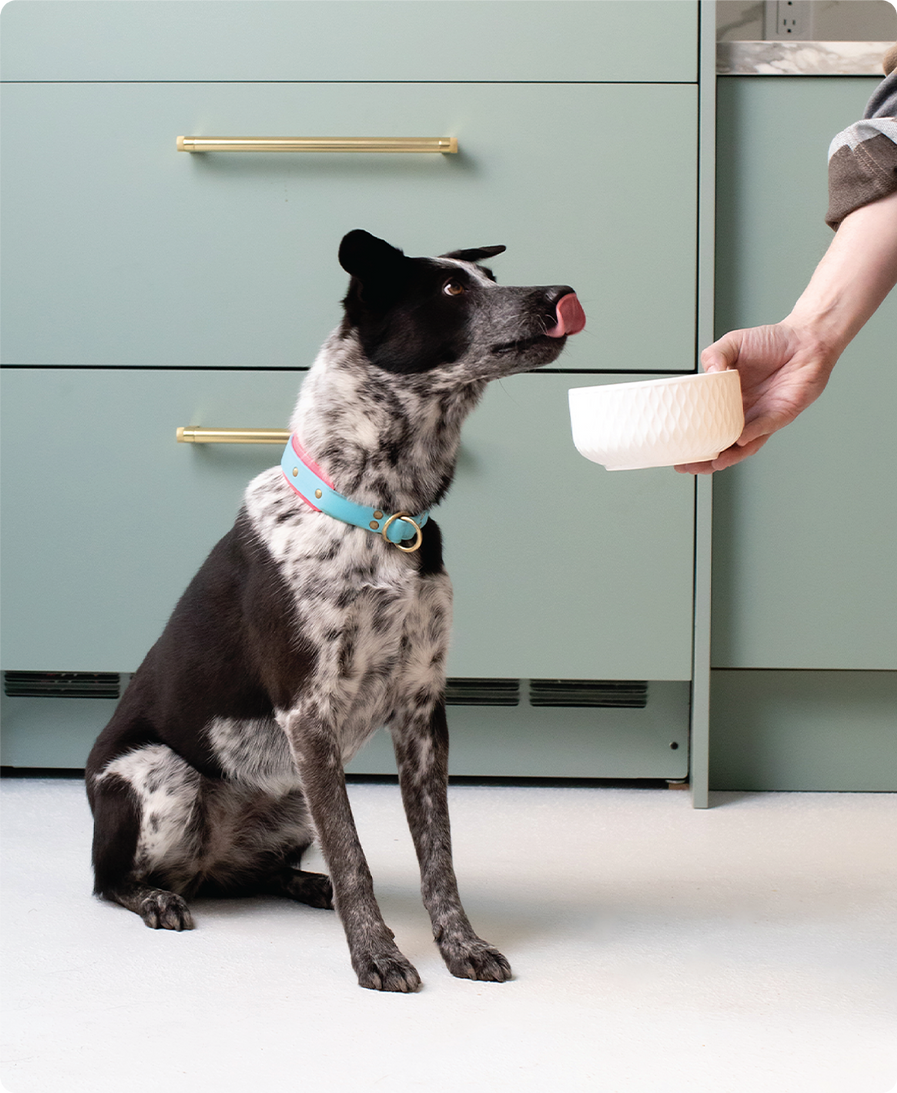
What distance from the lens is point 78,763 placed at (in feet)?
6.60

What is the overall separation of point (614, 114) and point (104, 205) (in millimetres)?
872

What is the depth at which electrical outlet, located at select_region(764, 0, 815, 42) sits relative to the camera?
230 cm

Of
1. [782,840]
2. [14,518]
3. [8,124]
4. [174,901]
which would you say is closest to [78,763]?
[14,518]

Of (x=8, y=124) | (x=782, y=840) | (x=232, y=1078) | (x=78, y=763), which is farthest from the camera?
(x=78, y=763)

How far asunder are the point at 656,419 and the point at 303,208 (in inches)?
40.8

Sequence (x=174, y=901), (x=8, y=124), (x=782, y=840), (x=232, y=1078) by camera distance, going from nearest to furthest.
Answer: (x=232, y=1078) → (x=174, y=901) → (x=782, y=840) → (x=8, y=124)

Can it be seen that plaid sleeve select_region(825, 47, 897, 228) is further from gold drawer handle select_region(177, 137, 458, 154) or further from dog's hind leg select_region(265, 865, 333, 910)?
dog's hind leg select_region(265, 865, 333, 910)

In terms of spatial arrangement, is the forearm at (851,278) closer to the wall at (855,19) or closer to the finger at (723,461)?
the finger at (723,461)

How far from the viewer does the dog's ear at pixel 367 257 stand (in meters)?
1.19

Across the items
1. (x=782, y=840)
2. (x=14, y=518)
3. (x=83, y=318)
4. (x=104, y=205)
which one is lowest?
(x=782, y=840)

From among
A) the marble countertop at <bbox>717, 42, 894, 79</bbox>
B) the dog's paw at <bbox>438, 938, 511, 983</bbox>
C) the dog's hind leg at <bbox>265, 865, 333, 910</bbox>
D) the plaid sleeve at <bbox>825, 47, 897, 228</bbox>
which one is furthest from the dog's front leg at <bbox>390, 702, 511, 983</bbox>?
the marble countertop at <bbox>717, 42, 894, 79</bbox>

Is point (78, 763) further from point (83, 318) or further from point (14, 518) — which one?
point (83, 318)

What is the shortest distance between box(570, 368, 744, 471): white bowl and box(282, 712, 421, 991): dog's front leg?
0.47 metres

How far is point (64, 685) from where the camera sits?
6.59 feet
